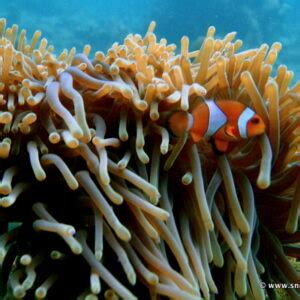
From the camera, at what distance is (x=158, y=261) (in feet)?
3.99

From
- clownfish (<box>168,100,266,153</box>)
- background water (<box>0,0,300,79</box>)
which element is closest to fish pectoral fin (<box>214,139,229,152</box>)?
clownfish (<box>168,100,266,153</box>)

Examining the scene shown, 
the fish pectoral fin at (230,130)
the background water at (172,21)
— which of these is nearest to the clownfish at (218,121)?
the fish pectoral fin at (230,130)

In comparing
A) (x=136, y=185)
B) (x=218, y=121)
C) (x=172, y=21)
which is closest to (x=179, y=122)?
(x=218, y=121)

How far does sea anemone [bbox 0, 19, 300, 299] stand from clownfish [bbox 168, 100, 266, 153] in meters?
0.04

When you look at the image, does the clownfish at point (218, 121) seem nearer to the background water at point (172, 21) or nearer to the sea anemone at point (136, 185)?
the sea anemone at point (136, 185)

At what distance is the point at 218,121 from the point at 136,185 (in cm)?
34

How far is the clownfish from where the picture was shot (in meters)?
1.35

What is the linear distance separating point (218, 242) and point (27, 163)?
0.67m

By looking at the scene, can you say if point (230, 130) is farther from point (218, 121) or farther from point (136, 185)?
point (136, 185)

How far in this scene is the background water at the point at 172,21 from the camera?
18.9 meters

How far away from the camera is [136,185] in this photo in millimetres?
1235

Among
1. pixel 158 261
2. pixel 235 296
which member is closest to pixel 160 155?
pixel 158 261

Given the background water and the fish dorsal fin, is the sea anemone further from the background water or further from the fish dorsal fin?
the background water

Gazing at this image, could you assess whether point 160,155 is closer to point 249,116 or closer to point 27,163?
point 249,116
